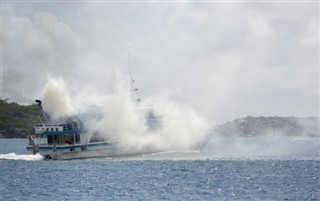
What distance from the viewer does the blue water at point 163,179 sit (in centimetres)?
6806

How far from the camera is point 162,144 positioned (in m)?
132

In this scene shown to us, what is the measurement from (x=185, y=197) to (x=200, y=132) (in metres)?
76.1

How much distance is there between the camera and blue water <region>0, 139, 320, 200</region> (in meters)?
68.1

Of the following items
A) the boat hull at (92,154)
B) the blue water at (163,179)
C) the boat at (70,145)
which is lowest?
the blue water at (163,179)

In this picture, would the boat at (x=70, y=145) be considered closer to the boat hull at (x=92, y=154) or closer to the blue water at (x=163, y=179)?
the boat hull at (x=92, y=154)

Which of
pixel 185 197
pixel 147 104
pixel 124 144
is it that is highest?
pixel 147 104

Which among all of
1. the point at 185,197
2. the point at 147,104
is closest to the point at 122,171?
the point at 185,197

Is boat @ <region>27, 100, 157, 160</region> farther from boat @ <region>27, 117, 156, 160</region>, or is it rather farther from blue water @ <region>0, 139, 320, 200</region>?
blue water @ <region>0, 139, 320, 200</region>

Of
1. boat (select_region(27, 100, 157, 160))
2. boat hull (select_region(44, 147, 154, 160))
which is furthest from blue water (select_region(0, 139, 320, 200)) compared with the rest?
boat (select_region(27, 100, 157, 160))

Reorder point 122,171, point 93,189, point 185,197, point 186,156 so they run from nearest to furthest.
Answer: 1. point 185,197
2. point 93,189
3. point 122,171
4. point 186,156

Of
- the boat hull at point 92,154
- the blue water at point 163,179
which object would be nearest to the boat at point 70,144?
the boat hull at point 92,154

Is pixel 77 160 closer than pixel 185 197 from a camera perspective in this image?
No

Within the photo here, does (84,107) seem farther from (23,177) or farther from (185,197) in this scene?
(185,197)

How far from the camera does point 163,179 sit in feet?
270
